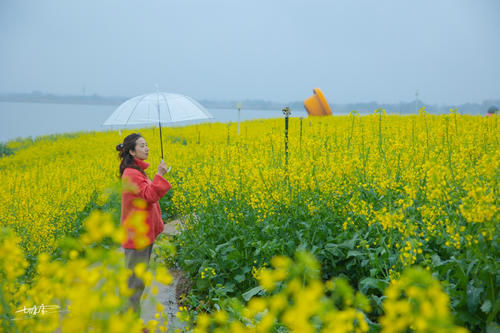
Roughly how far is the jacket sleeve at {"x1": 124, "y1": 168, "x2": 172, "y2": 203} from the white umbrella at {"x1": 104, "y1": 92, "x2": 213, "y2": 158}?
112 centimetres

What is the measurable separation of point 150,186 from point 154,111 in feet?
4.66

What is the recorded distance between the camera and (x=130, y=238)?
347cm

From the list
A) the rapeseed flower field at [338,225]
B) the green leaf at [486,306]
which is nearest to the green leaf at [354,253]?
the rapeseed flower field at [338,225]

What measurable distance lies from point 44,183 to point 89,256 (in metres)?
7.95

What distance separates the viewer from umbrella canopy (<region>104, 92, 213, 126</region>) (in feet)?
15.1

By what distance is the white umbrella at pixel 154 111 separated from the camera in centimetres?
459

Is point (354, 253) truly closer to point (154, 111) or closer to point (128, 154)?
point (128, 154)

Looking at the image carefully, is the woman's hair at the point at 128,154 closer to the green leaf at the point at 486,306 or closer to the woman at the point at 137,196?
the woman at the point at 137,196

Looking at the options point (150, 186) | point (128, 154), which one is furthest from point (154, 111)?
point (150, 186)

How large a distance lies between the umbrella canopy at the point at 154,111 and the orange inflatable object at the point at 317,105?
58.1 ft

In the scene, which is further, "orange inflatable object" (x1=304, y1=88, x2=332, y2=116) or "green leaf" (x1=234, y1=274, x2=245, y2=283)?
"orange inflatable object" (x1=304, y1=88, x2=332, y2=116)

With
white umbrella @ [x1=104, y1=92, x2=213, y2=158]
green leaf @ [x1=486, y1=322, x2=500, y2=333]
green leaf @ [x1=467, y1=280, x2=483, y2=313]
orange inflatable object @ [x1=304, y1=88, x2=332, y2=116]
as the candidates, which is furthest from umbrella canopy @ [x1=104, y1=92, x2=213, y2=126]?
orange inflatable object @ [x1=304, y1=88, x2=332, y2=116]

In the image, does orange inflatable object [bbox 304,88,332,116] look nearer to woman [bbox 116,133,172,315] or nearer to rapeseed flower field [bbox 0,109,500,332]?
rapeseed flower field [bbox 0,109,500,332]

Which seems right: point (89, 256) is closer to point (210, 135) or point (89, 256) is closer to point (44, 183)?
point (44, 183)
